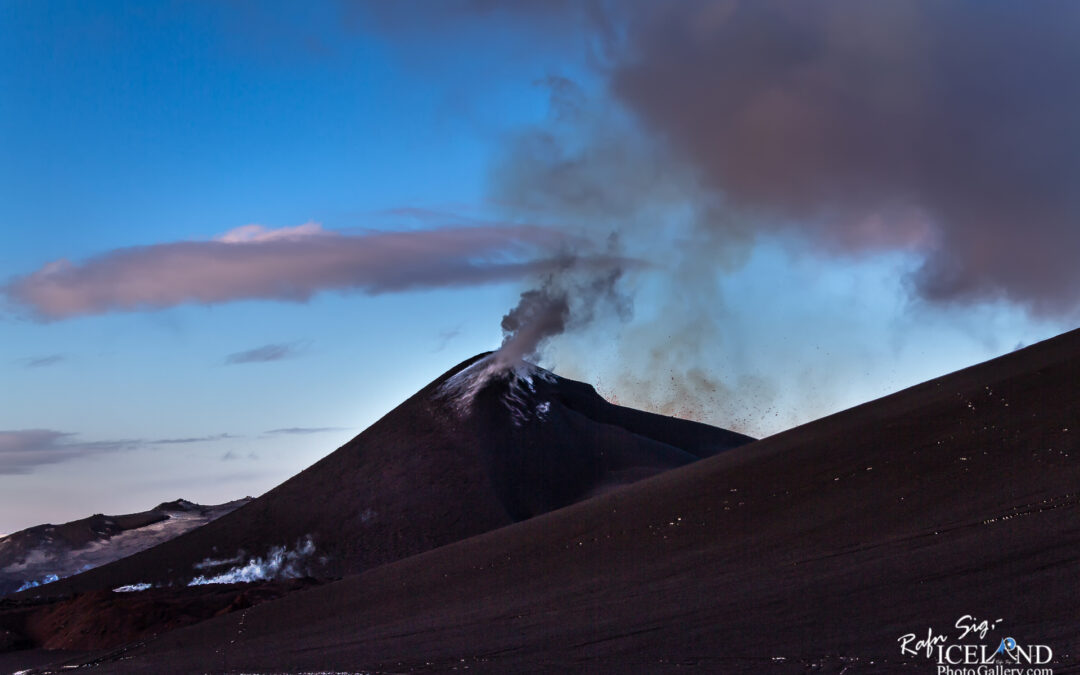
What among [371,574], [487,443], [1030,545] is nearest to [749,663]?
[1030,545]

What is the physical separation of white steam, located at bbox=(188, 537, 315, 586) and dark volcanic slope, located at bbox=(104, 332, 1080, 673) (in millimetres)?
17370

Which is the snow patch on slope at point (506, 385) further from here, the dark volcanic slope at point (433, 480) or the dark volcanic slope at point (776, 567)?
the dark volcanic slope at point (776, 567)

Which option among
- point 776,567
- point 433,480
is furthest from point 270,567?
point 776,567

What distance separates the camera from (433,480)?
57438 millimetres

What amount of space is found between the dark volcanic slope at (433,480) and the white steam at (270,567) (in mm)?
445

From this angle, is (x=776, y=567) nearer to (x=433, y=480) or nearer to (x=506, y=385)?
(x=433, y=480)

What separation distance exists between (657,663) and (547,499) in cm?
4275

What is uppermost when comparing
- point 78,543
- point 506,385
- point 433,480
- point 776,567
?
point 506,385

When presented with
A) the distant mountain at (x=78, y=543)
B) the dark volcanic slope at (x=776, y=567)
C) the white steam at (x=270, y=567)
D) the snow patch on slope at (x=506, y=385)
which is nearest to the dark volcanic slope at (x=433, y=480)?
the snow patch on slope at (x=506, y=385)

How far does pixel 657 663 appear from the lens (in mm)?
15430

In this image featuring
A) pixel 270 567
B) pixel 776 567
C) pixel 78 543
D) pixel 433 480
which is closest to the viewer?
pixel 776 567

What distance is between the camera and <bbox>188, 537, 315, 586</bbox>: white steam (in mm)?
51656

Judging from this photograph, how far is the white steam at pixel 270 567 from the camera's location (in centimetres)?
5166

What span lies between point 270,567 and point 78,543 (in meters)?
54.6
